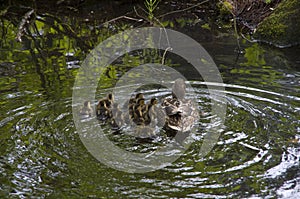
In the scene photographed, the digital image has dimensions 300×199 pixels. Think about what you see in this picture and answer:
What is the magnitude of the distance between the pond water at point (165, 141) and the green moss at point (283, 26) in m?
1.07

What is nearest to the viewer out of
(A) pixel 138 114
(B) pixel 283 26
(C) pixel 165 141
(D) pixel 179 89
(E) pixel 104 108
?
(C) pixel 165 141

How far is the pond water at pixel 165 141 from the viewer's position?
3398 millimetres

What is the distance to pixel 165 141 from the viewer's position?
165 inches

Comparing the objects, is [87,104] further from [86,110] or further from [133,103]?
[133,103]

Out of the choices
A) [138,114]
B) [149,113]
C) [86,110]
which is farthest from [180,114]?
[86,110]

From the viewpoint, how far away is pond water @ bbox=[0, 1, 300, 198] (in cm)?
340

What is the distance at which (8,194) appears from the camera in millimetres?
3367

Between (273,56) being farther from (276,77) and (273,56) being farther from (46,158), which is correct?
(46,158)

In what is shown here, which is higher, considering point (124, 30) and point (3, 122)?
point (124, 30)

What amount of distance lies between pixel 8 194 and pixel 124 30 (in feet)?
17.6

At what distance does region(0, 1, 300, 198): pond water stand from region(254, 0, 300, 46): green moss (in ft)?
3.52

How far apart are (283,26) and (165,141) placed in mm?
4170

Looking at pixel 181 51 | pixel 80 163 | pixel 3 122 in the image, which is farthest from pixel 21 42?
pixel 80 163

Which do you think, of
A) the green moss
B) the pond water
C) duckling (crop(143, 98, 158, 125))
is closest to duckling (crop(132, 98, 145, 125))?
duckling (crop(143, 98, 158, 125))
